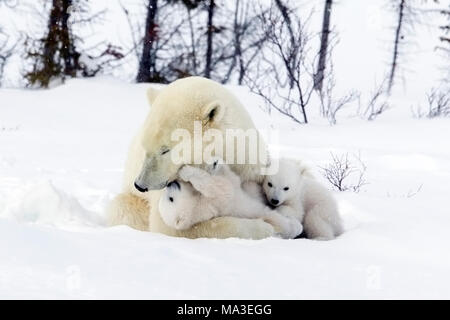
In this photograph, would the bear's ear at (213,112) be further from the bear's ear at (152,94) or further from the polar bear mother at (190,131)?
the bear's ear at (152,94)

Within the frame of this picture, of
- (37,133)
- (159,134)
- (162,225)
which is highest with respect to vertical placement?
(159,134)

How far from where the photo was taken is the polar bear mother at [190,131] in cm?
254

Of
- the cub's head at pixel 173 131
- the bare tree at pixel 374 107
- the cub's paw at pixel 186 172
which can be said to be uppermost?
the cub's head at pixel 173 131

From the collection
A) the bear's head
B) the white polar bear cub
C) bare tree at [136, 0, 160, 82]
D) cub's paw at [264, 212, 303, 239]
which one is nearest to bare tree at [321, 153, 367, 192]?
the white polar bear cub

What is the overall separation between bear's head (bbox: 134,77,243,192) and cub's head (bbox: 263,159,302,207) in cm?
29

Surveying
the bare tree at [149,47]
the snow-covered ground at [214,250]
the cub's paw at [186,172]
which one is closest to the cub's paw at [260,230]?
the snow-covered ground at [214,250]

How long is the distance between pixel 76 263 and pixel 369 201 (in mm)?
2392

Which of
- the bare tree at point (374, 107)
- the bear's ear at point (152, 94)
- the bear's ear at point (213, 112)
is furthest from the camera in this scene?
the bare tree at point (374, 107)

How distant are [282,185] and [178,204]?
559 mm

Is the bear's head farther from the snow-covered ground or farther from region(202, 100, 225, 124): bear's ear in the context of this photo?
the snow-covered ground

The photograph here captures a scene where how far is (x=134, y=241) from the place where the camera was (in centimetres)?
229

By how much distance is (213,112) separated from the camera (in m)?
2.63
